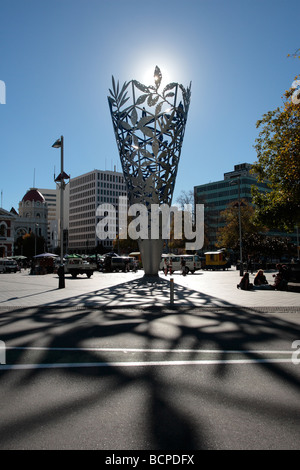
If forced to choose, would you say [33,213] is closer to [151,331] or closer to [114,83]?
[114,83]

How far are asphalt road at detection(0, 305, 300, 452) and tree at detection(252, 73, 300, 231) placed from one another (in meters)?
11.2

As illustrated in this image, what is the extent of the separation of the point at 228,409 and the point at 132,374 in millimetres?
1631

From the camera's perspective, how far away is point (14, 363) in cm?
578

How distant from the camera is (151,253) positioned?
2925cm

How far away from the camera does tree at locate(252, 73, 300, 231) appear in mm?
17891

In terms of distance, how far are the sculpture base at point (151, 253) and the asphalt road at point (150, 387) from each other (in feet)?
65.3

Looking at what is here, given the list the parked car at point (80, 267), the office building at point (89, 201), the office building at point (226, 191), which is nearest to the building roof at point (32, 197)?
the office building at point (89, 201)

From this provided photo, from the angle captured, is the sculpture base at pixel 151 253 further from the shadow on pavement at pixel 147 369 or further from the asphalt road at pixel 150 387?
the asphalt road at pixel 150 387

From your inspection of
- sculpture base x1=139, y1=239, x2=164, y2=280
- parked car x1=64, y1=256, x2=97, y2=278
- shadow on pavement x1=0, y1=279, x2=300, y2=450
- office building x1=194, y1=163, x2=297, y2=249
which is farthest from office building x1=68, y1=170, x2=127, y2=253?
shadow on pavement x1=0, y1=279, x2=300, y2=450

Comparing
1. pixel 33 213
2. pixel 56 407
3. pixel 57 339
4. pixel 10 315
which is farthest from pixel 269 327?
pixel 33 213

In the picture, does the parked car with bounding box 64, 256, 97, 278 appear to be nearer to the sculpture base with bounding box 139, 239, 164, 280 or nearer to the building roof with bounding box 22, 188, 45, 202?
the sculpture base with bounding box 139, 239, 164, 280

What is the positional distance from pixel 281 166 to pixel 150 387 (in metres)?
16.5

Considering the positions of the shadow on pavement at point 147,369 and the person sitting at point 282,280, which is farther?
the person sitting at point 282,280

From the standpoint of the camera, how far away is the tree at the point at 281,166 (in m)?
17.9
